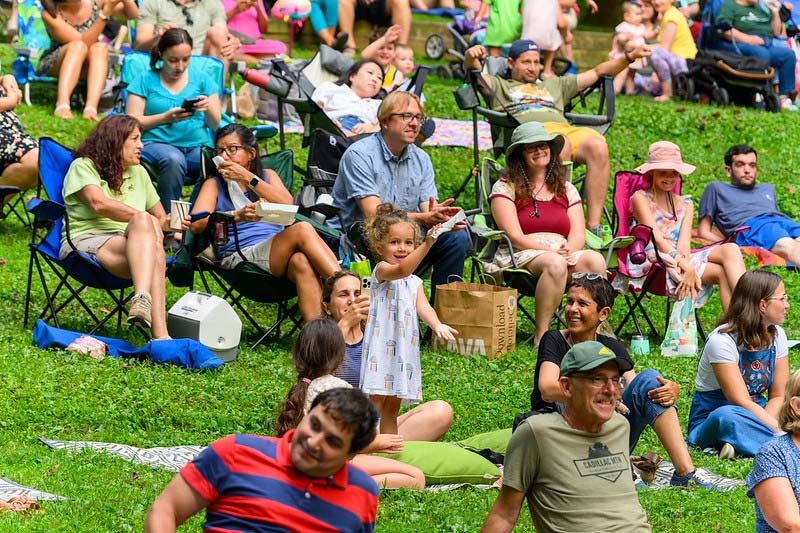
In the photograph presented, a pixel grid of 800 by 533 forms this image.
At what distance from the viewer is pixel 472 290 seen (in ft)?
26.4

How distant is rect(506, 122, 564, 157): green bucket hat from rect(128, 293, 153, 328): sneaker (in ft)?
8.17

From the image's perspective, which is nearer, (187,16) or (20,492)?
(20,492)

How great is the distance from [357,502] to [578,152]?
6431mm

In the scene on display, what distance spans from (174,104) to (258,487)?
6.65 metres

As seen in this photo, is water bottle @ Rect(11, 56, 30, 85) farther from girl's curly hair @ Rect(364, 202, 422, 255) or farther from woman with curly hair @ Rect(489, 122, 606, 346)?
girl's curly hair @ Rect(364, 202, 422, 255)

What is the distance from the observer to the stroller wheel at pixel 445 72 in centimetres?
1523

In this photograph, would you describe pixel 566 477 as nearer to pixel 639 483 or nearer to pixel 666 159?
A: pixel 639 483

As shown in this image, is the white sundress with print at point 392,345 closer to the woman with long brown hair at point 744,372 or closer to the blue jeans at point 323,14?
the woman with long brown hair at point 744,372

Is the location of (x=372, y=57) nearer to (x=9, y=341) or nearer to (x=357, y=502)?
(x=9, y=341)

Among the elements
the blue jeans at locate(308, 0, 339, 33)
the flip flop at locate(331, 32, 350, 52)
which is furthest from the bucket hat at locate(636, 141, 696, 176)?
the blue jeans at locate(308, 0, 339, 33)

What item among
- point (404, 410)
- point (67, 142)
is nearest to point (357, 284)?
point (404, 410)

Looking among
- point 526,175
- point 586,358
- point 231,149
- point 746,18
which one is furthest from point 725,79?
point 586,358

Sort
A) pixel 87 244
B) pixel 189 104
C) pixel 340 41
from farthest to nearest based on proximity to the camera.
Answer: pixel 340 41, pixel 189 104, pixel 87 244

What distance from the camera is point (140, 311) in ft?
23.8
